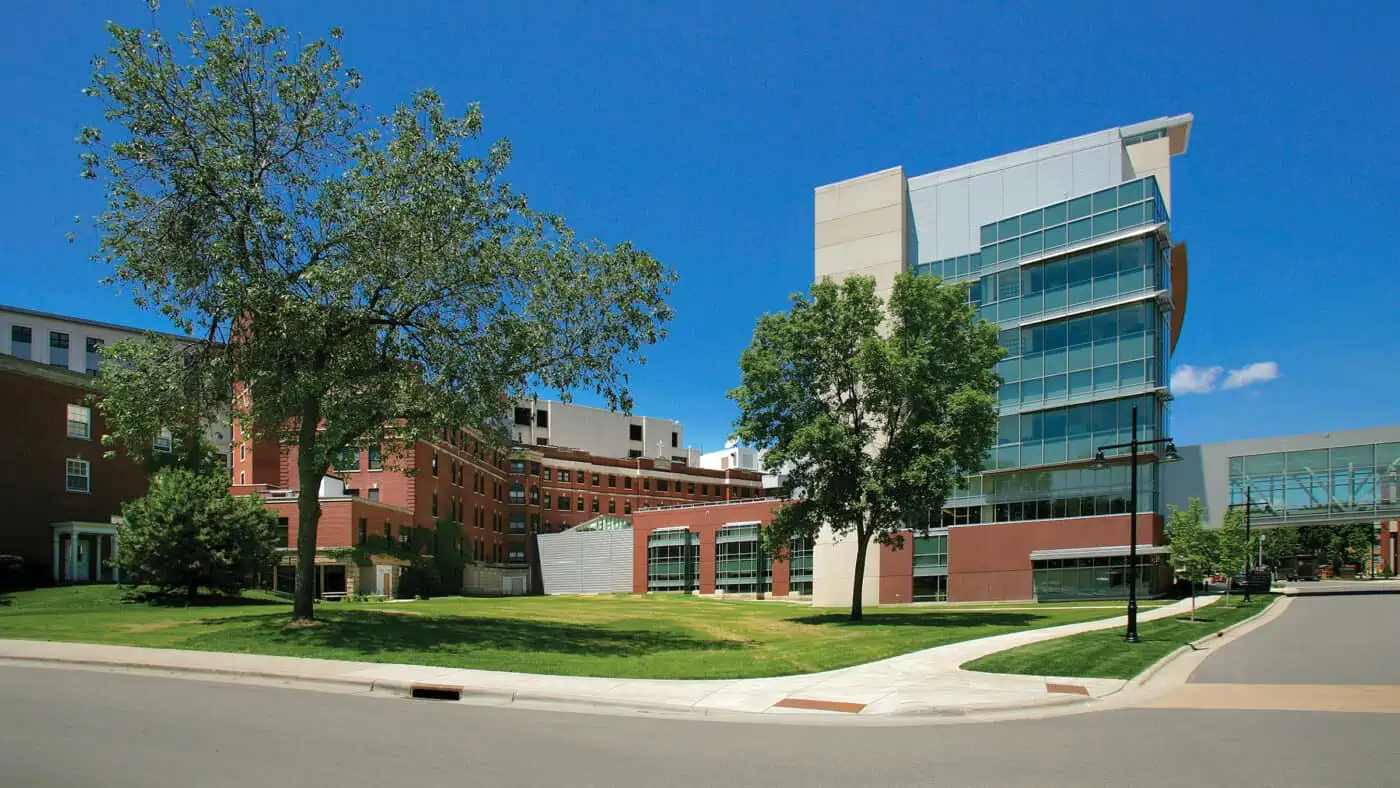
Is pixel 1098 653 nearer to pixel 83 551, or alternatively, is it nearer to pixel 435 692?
pixel 435 692

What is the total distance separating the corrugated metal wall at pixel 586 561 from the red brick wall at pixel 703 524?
1.67 metres

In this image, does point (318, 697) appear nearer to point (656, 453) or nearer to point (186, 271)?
point (186, 271)

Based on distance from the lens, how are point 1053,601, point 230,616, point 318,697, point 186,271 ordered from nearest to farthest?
point 318,697
point 186,271
point 230,616
point 1053,601

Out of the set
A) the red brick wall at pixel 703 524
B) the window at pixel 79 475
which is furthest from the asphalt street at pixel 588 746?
the red brick wall at pixel 703 524

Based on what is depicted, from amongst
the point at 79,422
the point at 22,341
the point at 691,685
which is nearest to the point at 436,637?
the point at 691,685

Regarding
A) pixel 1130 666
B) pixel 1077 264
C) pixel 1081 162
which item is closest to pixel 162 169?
pixel 1130 666

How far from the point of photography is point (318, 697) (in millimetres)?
14859

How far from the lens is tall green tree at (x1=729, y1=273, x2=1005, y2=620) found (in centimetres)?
3569

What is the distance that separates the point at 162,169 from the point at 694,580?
68.3m

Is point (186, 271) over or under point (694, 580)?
over

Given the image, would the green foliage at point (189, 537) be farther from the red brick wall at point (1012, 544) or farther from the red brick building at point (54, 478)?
the red brick wall at point (1012, 544)

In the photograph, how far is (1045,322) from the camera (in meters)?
55.5

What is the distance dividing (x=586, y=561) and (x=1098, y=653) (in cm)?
7901

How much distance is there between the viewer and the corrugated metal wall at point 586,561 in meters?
93.8
